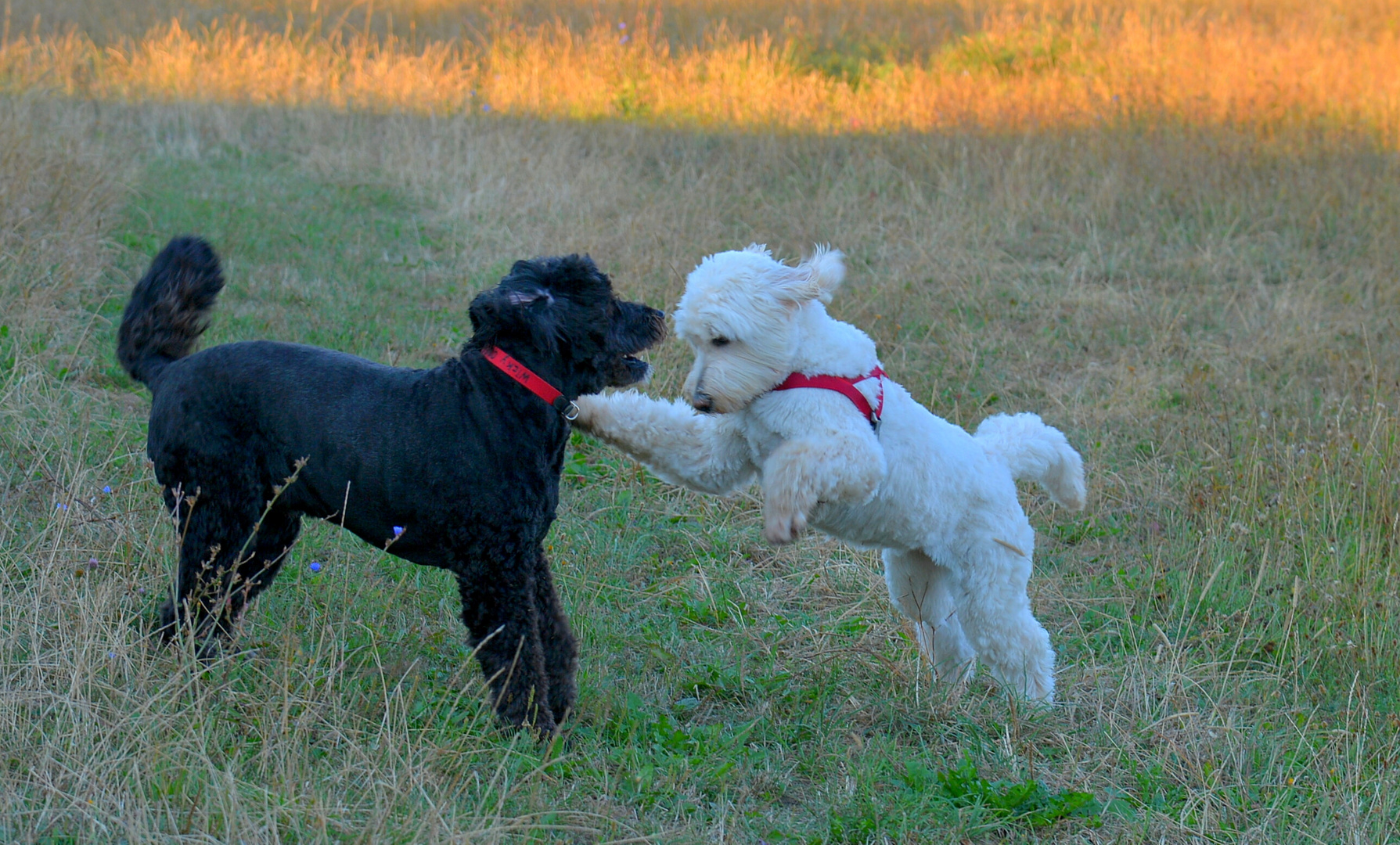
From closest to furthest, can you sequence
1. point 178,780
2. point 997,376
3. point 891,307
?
point 178,780 < point 997,376 < point 891,307

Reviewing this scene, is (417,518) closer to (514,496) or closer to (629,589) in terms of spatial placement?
(514,496)

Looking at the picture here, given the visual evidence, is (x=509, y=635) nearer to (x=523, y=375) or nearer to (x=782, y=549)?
(x=523, y=375)

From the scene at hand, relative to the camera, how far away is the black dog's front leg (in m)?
3.27

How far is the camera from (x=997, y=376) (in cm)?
675

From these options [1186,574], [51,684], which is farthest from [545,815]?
[1186,574]

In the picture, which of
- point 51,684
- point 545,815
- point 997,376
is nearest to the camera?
point 545,815

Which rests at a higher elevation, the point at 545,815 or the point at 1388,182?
the point at 1388,182

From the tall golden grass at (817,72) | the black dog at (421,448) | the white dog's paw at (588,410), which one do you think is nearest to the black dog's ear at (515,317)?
the black dog at (421,448)

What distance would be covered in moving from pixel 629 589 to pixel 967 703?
142cm

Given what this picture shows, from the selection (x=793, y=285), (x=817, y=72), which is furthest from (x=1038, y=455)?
(x=817, y=72)

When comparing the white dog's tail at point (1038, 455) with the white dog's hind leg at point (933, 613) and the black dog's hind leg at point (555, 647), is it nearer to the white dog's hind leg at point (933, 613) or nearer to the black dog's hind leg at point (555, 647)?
the white dog's hind leg at point (933, 613)

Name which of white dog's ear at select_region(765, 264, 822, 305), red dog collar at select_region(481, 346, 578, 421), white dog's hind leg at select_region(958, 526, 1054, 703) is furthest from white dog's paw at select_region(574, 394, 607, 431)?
white dog's hind leg at select_region(958, 526, 1054, 703)

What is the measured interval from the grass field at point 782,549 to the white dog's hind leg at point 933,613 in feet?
0.35

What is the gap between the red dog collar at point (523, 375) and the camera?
3.27 metres
